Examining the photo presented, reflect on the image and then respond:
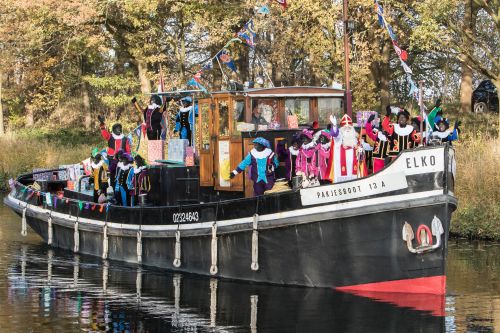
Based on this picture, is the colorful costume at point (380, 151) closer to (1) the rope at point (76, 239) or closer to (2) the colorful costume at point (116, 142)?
(2) the colorful costume at point (116, 142)

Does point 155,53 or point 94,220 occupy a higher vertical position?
point 155,53

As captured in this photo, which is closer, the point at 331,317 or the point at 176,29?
the point at 331,317

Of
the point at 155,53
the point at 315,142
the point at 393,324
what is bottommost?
the point at 393,324

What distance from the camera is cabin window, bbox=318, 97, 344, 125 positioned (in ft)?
62.7

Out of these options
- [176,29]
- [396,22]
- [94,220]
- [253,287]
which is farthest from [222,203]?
[176,29]

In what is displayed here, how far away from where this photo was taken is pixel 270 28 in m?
35.7

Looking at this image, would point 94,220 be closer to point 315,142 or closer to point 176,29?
point 315,142

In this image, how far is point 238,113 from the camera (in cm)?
1848

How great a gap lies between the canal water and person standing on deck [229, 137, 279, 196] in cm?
174

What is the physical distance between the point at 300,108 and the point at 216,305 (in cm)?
447

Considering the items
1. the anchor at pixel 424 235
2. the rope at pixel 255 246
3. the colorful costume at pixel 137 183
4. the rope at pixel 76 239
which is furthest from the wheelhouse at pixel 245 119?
the rope at pixel 76 239

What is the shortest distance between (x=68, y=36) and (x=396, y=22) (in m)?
14.4

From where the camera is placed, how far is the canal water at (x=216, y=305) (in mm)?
14656

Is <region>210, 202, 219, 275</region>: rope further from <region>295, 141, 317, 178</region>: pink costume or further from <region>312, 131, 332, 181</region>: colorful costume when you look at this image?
<region>312, 131, 332, 181</region>: colorful costume
